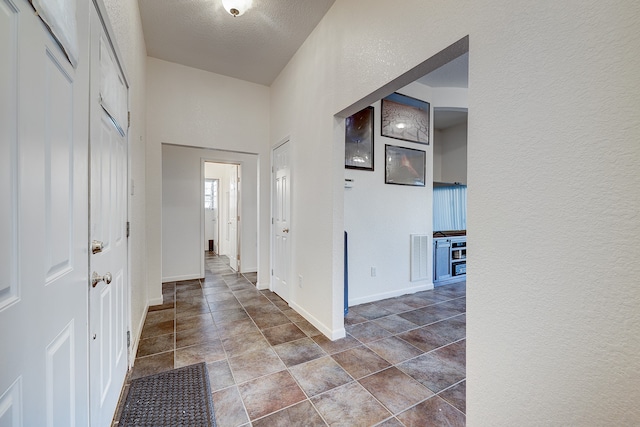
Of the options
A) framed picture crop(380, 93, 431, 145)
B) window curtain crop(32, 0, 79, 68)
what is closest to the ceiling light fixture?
window curtain crop(32, 0, 79, 68)

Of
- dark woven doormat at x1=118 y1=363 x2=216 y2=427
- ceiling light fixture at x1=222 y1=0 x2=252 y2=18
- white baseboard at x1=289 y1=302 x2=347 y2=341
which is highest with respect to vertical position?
ceiling light fixture at x1=222 y1=0 x2=252 y2=18

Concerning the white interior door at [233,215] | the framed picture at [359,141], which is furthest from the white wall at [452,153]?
the white interior door at [233,215]

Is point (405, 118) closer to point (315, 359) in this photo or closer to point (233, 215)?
point (315, 359)

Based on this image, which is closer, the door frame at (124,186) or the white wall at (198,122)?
the door frame at (124,186)

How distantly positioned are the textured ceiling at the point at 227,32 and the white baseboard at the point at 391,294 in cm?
311

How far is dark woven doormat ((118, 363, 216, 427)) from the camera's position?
1437 mm

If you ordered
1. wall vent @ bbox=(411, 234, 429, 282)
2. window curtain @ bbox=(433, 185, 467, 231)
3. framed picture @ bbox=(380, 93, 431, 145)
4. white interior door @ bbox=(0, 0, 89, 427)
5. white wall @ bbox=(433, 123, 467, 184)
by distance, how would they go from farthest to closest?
white wall @ bbox=(433, 123, 467, 184)
window curtain @ bbox=(433, 185, 467, 231)
wall vent @ bbox=(411, 234, 429, 282)
framed picture @ bbox=(380, 93, 431, 145)
white interior door @ bbox=(0, 0, 89, 427)

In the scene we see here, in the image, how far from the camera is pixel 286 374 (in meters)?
1.86

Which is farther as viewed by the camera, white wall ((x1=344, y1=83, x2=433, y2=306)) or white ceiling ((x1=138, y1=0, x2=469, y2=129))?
white wall ((x1=344, y1=83, x2=433, y2=306))

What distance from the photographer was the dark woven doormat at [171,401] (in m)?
1.44

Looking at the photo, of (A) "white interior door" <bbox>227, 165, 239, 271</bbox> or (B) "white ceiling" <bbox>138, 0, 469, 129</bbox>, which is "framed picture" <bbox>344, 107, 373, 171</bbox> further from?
(A) "white interior door" <bbox>227, 165, 239, 271</bbox>

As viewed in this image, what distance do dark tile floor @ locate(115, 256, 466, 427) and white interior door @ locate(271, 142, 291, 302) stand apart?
0.32 meters

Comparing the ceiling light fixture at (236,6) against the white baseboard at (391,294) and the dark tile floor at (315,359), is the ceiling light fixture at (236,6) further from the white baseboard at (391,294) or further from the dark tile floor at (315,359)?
the white baseboard at (391,294)

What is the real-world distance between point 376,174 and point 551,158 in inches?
96.9
